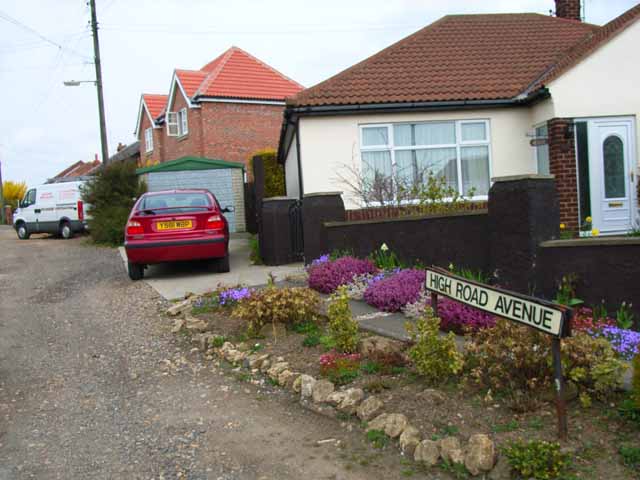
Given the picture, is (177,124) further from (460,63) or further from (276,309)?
(276,309)

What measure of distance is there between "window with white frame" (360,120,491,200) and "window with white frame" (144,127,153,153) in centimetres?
2524

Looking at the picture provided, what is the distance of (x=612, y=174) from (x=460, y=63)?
4437 millimetres

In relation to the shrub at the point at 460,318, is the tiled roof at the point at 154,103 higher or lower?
higher

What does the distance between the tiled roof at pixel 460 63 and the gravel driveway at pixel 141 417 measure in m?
7.33

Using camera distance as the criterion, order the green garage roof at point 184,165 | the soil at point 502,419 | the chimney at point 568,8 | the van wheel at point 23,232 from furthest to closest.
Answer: the van wheel at point 23,232 < the green garage roof at point 184,165 < the chimney at point 568,8 < the soil at point 502,419

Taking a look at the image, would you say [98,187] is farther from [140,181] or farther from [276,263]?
[276,263]

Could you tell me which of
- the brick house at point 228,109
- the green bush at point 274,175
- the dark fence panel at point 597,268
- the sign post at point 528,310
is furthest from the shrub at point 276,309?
the brick house at point 228,109

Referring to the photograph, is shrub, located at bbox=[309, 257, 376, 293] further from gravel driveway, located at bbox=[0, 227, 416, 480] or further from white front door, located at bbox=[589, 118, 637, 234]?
white front door, located at bbox=[589, 118, 637, 234]

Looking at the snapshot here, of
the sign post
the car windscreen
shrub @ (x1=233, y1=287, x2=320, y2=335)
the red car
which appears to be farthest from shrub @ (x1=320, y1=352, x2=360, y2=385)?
the car windscreen

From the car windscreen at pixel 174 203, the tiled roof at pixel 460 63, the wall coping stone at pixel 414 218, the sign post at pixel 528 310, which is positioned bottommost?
the sign post at pixel 528 310

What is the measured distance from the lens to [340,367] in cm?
528

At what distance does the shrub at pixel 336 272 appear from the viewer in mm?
8164

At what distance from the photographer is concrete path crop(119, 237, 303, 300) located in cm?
983

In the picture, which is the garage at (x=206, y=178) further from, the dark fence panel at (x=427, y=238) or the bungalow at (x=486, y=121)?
the dark fence panel at (x=427, y=238)
